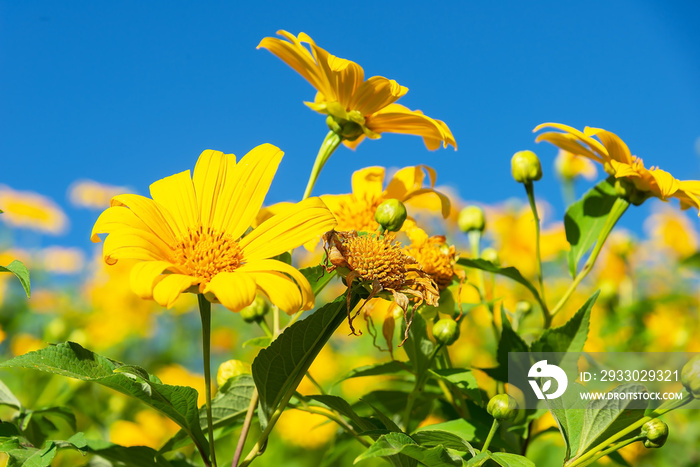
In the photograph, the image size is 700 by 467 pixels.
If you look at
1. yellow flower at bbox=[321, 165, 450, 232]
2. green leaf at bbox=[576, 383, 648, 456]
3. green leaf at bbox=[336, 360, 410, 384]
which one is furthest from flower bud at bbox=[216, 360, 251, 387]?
green leaf at bbox=[576, 383, 648, 456]

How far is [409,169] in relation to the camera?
1.06 meters

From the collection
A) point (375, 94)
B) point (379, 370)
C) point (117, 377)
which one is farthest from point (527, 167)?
point (117, 377)

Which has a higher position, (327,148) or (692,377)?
(327,148)

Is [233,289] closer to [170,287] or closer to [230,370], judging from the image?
[170,287]

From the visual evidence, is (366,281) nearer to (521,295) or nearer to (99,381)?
(99,381)

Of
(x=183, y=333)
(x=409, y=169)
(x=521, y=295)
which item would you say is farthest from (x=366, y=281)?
(x=183, y=333)

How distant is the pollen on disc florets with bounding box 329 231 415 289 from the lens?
72 cm

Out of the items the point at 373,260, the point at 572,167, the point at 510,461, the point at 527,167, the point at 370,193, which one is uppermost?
the point at 572,167

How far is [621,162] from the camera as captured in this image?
1.08m

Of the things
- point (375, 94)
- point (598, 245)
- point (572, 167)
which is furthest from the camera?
point (572, 167)

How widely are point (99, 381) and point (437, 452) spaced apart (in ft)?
1.16

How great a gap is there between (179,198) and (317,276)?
202 millimetres

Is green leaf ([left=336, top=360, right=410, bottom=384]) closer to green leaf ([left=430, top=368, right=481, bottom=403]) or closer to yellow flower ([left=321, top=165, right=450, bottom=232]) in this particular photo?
green leaf ([left=430, top=368, right=481, bottom=403])

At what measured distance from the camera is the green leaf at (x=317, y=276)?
779 mm
